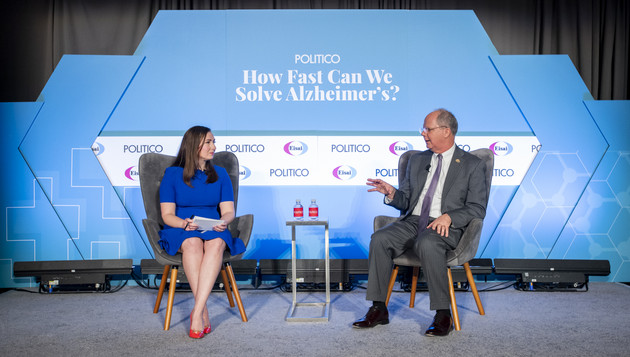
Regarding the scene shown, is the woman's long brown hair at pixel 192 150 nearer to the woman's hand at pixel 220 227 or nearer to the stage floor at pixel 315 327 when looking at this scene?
the woman's hand at pixel 220 227

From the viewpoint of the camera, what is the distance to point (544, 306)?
3258 mm

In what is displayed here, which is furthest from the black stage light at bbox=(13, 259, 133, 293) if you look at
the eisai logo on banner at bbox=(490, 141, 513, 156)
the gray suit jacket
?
the eisai logo on banner at bbox=(490, 141, 513, 156)

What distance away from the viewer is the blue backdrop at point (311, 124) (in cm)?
409

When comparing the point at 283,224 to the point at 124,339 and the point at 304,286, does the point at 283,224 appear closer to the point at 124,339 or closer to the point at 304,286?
the point at 304,286

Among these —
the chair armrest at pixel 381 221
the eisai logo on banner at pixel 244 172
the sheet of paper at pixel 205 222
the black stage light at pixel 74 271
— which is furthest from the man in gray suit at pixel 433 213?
the black stage light at pixel 74 271

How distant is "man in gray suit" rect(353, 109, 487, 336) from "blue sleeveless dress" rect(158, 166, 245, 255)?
81cm

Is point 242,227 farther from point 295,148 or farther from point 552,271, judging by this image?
point 552,271

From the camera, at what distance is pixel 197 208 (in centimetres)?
293

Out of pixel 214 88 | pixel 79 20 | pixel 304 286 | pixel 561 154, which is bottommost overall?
pixel 304 286

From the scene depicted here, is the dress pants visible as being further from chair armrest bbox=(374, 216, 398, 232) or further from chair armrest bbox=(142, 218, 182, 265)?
chair armrest bbox=(142, 218, 182, 265)

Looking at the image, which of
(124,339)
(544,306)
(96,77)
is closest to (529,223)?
(544,306)

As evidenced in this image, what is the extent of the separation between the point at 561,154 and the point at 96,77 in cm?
382

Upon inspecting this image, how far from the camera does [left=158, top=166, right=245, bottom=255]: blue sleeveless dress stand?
2.82 metres

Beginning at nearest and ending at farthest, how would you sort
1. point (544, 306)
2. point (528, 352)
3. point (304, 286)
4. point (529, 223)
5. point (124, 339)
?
point (528, 352), point (124, 339), point (544, 306), point (304, 286), point (529, 223)
